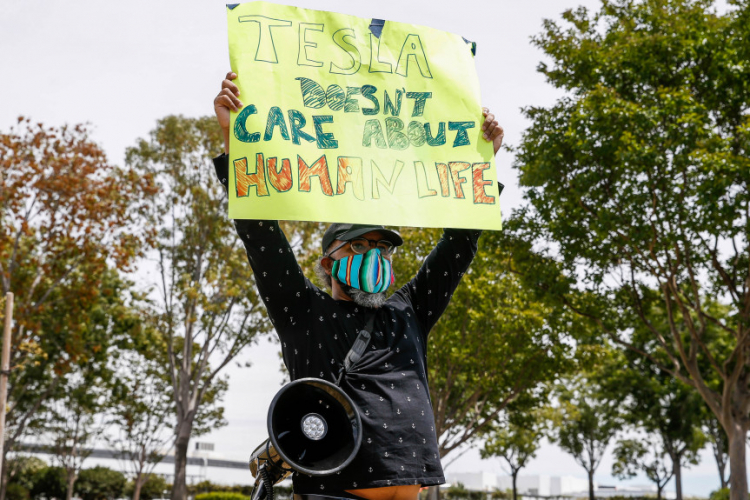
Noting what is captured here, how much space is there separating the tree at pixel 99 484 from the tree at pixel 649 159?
83.4ft

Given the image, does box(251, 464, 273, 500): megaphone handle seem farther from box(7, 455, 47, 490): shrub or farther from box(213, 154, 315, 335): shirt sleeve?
box(7, 455, 47, 490): shrub

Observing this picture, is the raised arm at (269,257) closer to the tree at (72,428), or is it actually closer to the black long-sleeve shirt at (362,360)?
the black long-sleeve shirt at (362,360)

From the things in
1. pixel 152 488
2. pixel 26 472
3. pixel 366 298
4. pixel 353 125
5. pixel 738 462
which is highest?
pixel 353 125

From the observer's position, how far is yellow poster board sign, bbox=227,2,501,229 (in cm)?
251

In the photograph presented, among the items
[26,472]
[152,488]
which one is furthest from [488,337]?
[26,472]

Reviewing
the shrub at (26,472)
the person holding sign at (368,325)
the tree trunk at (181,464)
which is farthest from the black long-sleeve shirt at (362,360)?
the shrub at (26,472)

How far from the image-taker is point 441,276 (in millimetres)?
2869

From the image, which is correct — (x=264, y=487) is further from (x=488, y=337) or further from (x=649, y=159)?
(x=488, y=337)

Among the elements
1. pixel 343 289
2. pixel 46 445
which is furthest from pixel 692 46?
pixel 46 445

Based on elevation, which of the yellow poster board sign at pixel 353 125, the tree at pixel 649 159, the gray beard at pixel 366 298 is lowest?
the gray beard at pixel 366 298

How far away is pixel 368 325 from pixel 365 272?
0.22m

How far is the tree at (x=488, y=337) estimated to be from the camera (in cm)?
1748

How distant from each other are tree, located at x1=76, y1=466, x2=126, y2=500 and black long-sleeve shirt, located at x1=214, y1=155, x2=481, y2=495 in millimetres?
32211

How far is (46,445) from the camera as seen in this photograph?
27391 millimetres
